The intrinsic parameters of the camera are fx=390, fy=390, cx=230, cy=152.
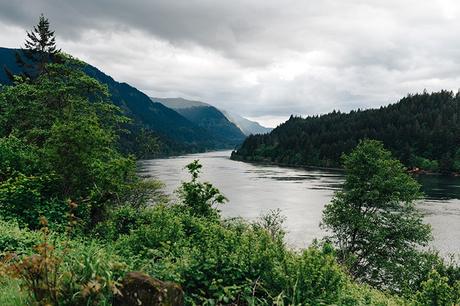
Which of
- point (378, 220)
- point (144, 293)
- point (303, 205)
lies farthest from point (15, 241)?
point (303, 205)

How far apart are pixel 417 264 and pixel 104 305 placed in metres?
31.1

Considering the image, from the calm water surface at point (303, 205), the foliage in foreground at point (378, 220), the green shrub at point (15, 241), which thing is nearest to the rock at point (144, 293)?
the green shrub at point (15, 241)

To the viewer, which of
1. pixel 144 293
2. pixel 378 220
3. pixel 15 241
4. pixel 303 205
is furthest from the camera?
pixel 303 205

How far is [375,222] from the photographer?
3412cm

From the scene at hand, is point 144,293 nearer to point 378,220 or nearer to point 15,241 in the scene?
point 15,241

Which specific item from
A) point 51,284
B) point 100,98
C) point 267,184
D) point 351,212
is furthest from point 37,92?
point 267,184

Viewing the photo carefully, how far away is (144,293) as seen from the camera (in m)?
5.71

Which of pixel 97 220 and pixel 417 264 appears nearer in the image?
pixel 97 220

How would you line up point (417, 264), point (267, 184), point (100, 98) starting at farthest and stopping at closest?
point (267, 184)
point (100, 98)
point (417, 264)

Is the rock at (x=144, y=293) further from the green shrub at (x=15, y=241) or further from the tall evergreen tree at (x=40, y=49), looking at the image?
the tall evergreen tree at (x=40, y=49)

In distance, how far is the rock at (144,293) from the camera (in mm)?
5699

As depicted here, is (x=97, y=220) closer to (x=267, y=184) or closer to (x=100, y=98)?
(x=100, y=98)

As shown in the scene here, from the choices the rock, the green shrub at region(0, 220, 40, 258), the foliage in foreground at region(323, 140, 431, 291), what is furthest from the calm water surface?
the rock

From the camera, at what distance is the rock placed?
570 cm
